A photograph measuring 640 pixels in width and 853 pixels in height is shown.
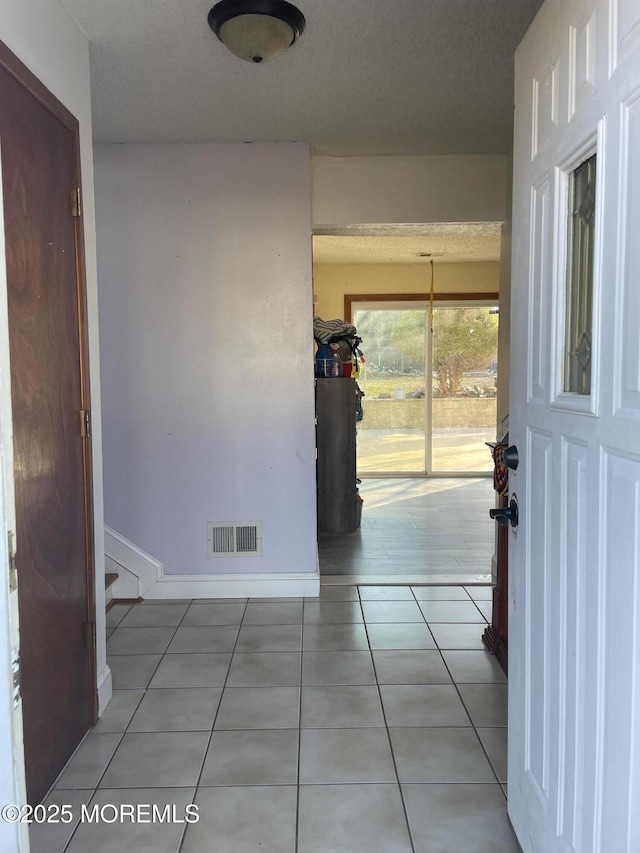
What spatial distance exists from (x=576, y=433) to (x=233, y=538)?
2.67m

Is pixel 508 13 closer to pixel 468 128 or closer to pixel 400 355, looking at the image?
pixel 468 128

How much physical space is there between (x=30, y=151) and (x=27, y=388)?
71 cm

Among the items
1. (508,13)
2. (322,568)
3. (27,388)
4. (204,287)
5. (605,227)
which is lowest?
(322,568)

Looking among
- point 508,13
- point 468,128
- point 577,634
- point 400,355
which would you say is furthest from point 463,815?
point 400,355

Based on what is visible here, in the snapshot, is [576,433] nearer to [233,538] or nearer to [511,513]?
[511,513]

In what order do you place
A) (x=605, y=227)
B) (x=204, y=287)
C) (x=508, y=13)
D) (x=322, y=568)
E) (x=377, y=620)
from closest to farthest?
(x=605, y=227)
(x=508, y=13)
(x=377, y=620)
(x=204, y=287)
(x=322, y=568)

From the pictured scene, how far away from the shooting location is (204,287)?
11.6 ft

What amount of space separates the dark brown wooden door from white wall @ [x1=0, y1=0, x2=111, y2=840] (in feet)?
0.31

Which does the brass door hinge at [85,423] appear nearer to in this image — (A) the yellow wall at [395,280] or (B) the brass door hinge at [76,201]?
(B) the brass door hinge at [76,201]

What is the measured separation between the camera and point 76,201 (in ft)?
7.13

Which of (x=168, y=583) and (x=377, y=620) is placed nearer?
(x=377, y=620)

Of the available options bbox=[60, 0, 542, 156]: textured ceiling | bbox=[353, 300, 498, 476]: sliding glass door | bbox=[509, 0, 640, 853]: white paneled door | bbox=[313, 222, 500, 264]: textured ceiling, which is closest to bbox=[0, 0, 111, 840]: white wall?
bbox=[60, 0, 542, 156]: textured ceiling

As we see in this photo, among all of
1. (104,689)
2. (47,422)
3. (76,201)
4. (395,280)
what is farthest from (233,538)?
(395,280)

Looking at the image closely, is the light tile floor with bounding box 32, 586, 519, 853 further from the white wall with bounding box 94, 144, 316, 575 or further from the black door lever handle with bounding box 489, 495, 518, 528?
the black door lever handle with bounding box 489, 495, 518, 528
